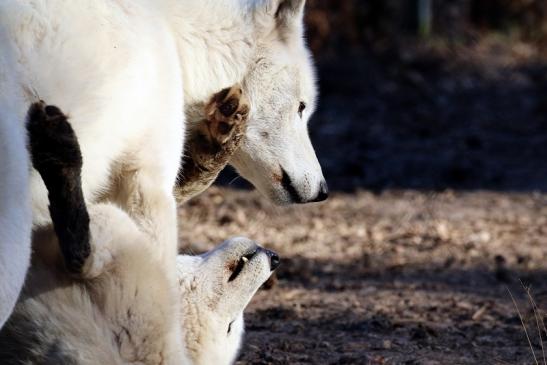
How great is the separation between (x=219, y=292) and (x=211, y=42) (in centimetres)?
119

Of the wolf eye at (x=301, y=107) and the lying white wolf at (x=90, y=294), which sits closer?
the lying white wolf at (x=90, y=294)

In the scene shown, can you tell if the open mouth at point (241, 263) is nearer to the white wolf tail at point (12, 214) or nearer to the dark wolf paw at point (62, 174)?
the dark wolf paw at point (62, 174)

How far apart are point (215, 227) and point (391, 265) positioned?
5.03ft

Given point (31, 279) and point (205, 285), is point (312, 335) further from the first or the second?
point (31, 279)

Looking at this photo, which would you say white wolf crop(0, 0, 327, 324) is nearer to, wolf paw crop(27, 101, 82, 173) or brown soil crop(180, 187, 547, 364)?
wolf paw crop(27, 101, 82, 173)

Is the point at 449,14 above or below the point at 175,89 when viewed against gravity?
below

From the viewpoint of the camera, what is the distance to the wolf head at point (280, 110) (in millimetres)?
5164

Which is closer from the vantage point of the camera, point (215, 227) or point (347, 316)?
point (347, 316)

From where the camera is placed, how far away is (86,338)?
398cm

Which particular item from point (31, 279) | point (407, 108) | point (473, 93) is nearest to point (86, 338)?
point (31, 279)

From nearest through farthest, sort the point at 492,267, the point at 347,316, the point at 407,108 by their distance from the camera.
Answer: the point at 347,316 → the point at 492,267 → the point at 407,108

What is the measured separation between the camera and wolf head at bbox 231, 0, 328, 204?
516 cm

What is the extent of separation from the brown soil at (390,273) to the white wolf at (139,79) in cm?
117

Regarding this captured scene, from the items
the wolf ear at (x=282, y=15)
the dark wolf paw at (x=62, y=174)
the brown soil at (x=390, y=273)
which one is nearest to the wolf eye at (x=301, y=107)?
the wolf ear at (x=282, y=15)
